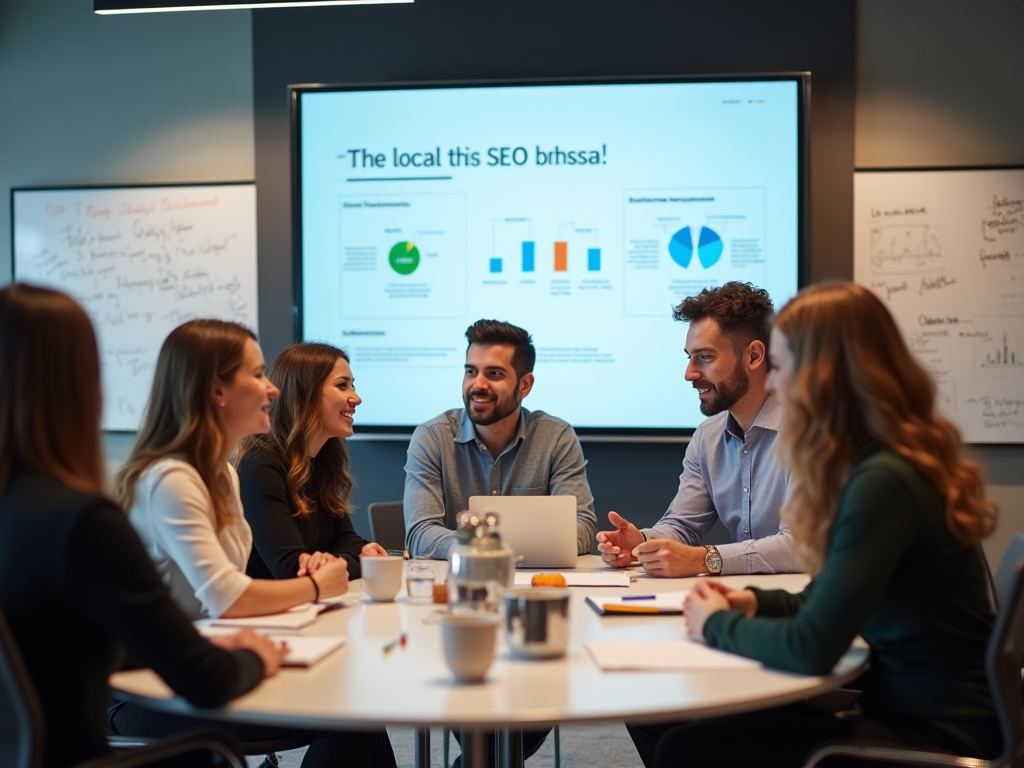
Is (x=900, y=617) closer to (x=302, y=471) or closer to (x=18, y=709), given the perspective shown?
(x=18, y=709)

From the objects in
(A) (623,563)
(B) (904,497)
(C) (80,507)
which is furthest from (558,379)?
(C) (80,507)

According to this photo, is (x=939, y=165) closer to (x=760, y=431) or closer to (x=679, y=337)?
(x=679, y=337)

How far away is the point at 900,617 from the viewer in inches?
65.1

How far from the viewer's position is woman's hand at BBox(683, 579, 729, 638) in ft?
5.60

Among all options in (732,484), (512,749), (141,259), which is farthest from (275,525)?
(141,259)

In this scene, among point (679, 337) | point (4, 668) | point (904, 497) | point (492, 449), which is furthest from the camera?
point (679, 337)

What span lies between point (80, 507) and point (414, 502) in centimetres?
169

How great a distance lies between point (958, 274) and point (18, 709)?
3.97 meters

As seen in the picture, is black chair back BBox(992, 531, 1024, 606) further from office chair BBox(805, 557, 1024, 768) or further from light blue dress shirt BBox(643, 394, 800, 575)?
office chair BBox(805, 557, 1024, 768)

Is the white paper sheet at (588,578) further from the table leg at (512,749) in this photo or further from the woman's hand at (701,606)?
the woman's hand at (701,606)

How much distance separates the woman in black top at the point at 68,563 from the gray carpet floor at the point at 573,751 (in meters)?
2.09

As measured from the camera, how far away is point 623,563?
8.33ft

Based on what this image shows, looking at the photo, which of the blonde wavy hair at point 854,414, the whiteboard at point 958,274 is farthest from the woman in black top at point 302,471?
the whiteboard at point 958,274

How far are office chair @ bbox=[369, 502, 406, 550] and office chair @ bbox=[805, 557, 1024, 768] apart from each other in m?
2.09
